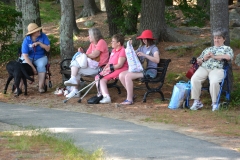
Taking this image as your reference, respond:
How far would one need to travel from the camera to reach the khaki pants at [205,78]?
9797mm

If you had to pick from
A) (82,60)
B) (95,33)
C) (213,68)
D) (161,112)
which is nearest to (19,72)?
(82,60)

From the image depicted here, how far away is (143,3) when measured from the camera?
49.3 ft

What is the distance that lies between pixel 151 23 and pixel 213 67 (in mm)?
5179

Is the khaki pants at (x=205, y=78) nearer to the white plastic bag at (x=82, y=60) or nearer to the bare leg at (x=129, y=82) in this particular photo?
the bare leg at (x=129, y=82)

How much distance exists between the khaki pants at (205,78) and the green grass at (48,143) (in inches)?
138

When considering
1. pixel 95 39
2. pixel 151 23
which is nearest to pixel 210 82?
pixel 95 39

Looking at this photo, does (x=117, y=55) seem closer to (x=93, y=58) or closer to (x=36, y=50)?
(x=93, y=58)

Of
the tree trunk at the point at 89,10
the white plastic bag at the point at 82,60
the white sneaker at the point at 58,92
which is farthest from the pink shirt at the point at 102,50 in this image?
the tree trunk at the point at 89,10

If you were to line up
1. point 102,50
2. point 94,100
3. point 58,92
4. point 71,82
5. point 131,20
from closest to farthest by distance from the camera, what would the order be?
point 94,100 → point 71,82 → point 102,50 → point 58,92 → point 131,20

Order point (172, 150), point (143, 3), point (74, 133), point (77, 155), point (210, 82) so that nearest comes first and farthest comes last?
point (77, 155) → point (172, 150) → point (74, 133) → point (210, 82) → point (143, 3)

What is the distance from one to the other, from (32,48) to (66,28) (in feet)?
3.26

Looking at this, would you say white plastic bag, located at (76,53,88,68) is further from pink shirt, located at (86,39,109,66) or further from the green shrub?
the green shrub

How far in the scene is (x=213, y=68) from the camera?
10125mm

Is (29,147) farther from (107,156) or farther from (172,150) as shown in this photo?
(172,150)
